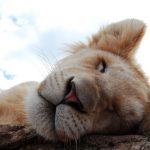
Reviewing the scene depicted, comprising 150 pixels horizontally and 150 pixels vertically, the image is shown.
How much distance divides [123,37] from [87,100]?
287 cm

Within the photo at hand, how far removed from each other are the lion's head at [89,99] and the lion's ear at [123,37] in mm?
404

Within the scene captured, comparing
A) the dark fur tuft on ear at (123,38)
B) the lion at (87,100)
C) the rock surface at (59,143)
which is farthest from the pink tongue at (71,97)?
the dark fur tuft on ear at (123,38)

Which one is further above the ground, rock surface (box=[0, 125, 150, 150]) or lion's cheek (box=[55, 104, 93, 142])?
lion's cheek (box=[55, 104, 93, 142])

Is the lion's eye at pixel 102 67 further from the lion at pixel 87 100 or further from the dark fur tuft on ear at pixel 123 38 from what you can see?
the dark fur tuft on ear at pixel 123 38

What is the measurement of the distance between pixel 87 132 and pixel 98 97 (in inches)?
15.7

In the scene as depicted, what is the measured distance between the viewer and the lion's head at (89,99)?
145 inches

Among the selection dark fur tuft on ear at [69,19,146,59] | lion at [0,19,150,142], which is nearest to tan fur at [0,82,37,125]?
lion at [0,19,150,142]

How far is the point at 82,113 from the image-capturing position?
377 centimetres

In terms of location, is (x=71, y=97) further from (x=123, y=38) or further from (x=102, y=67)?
(x=123, y=38)

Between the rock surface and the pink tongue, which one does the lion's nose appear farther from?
the rock surface

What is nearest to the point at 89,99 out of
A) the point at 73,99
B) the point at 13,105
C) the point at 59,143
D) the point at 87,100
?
the point at 87,100

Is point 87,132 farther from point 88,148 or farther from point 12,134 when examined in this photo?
point 12,134

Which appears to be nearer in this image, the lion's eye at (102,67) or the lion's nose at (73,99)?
the lion's nose at (73,99)

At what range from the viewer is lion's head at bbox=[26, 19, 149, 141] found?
370 cm
